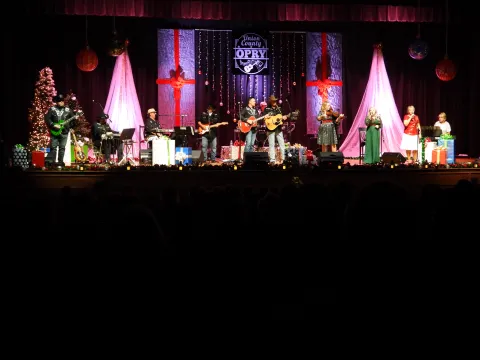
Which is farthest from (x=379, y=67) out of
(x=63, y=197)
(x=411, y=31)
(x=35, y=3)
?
(x=63, y=197)

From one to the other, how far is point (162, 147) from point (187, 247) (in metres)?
10.8

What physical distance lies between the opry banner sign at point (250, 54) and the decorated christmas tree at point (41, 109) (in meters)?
4.93

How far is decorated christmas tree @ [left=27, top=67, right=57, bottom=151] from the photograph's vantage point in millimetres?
15438

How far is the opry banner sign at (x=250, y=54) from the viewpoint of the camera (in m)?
16.9

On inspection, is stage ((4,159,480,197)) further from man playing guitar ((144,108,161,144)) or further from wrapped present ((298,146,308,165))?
wrapped present ((298,146,308,165))

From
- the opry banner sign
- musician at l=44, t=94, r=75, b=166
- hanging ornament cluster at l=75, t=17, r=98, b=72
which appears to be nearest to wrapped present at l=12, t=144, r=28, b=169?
musician at l=44, t=94, r=75, b=166

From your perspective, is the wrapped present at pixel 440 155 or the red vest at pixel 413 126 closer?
the wrapped present at pixel 440 155

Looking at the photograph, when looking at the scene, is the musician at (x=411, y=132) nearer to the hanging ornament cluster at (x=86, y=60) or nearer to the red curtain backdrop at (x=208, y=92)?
the red curtain backdrop at (x=208, y=92)

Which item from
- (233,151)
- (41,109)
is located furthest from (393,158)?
(41,109)

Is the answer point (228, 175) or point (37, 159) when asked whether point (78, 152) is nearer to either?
point (37, 159)

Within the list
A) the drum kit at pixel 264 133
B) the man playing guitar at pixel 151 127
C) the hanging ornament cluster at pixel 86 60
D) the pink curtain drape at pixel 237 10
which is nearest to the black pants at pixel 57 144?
the man playing guitar at pixel 151 127

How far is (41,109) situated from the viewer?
15.5 m

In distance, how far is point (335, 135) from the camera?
1459cm

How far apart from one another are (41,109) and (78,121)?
1.25m
